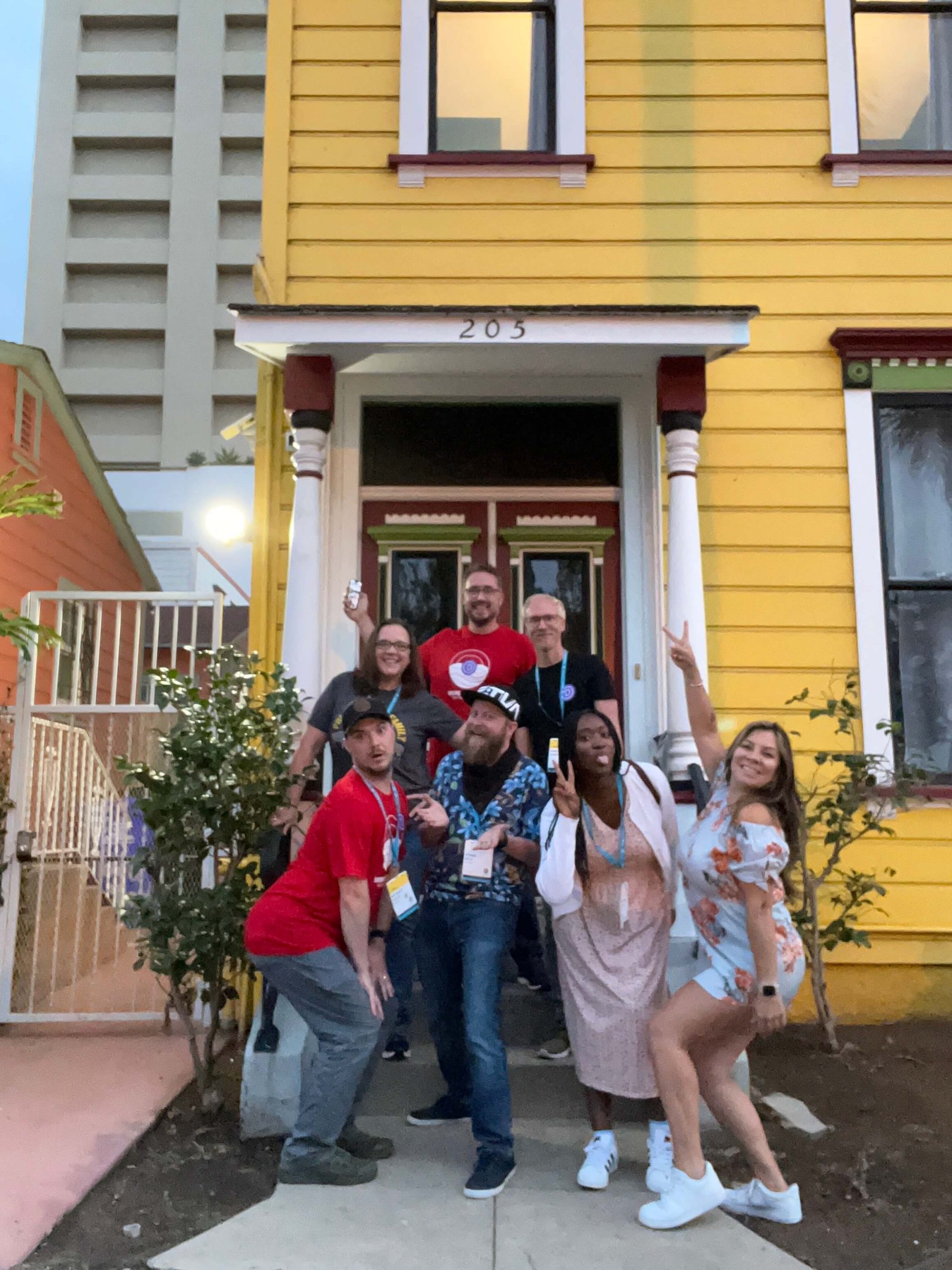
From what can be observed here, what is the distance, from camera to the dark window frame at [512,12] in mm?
6680

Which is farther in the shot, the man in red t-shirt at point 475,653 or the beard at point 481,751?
the man in red t-shirt at point 475,653

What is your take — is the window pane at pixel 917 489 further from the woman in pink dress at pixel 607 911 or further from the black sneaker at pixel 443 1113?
the black sneaker at pixel 443 1113

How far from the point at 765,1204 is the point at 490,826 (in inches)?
61.1

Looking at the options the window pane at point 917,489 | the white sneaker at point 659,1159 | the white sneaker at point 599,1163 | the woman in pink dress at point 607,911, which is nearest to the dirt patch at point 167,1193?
the white sneaker at point 599,1163

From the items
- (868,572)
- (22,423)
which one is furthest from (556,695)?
(22,423)

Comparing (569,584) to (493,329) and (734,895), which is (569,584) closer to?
(493,329)

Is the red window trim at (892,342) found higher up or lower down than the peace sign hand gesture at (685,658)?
higher up

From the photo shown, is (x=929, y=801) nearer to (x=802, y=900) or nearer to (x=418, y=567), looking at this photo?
(x=802, y=900)

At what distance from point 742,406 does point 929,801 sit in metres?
2.49

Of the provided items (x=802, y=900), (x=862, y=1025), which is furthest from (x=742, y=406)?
(x=862, y=1025)

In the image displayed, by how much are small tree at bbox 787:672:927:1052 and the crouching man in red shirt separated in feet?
6.36

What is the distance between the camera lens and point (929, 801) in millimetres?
5910

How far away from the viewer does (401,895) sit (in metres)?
3.73

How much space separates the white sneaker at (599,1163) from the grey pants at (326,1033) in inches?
33.7
